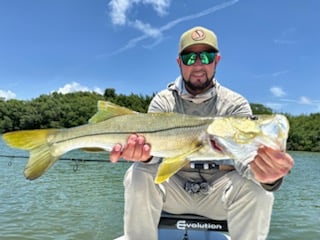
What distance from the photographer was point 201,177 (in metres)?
3.15

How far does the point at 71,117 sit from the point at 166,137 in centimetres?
4790

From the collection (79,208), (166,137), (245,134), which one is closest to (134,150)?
(166,137)

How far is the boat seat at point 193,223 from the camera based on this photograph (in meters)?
3.08

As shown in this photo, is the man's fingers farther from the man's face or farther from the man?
the man's face

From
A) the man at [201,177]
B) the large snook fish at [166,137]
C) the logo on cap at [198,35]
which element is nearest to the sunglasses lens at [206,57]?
the man at [201,177]

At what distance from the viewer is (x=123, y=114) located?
2617 mm

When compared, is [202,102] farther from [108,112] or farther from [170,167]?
[170,167]

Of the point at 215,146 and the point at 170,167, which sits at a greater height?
the point at 215,146

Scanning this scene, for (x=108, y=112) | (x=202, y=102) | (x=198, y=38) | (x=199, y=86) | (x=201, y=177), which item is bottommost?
(x=201, y=177)

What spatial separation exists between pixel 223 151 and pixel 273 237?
5518 millimetres

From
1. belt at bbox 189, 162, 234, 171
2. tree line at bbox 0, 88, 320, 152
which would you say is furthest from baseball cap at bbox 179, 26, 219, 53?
tree line at bbox 0, 88, 320, 152

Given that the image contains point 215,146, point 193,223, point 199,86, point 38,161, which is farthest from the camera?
point 199,86

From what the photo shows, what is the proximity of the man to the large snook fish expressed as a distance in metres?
0.08

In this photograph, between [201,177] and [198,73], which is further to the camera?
[198,73]
